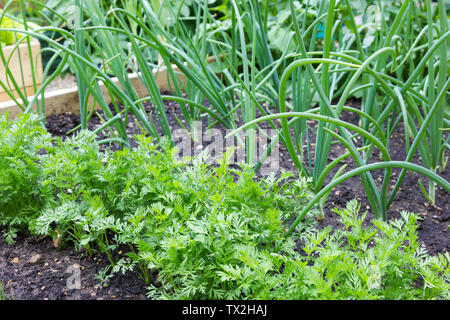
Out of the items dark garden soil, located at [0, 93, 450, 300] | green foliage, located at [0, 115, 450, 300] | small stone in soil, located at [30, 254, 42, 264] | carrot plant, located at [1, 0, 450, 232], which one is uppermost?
carrot plant, located at [1, 0, 450, 232]

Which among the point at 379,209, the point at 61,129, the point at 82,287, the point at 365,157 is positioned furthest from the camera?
the point at 61,129

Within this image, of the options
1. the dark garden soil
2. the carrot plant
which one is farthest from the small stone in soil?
the carrot plant

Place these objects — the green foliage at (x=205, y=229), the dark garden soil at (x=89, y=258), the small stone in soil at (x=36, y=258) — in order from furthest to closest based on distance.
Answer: the small stone in soil at (x=36, y=258) < the dark garden soil at (x=89, y=258) < the green foliage at (x=205, y=229)

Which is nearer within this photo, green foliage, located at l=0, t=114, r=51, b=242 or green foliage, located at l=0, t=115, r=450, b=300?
green foliage, located at l=0, t=115, r=450, b=300

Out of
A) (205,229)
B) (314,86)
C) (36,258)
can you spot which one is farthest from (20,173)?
(314,86)

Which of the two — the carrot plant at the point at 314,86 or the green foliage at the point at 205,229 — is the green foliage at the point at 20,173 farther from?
the carrot plant at the point at 314,86

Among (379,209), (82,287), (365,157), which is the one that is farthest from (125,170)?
(365,157)

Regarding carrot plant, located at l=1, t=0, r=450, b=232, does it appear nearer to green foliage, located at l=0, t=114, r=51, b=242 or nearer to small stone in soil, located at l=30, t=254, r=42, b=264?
green foliage, located at l=0, t=114, r=51, b=242

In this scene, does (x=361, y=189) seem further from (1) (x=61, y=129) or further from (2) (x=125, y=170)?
(1) (x=61, y=129)

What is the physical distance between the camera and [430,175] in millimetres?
1205

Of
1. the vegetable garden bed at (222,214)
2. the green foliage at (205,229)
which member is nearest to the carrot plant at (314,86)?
the vegetable garden bed at (222,214)

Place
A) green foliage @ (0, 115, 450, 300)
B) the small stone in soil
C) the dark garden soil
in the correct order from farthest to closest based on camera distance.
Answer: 1. the small stone in soil
2. the dark garden soil
3. green foliage @ (0, 115, 450, 300)

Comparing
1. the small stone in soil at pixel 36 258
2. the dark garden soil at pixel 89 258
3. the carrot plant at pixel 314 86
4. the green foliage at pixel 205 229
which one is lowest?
the dark garden soil at pixel 89 258

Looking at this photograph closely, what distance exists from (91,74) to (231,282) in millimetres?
1097
